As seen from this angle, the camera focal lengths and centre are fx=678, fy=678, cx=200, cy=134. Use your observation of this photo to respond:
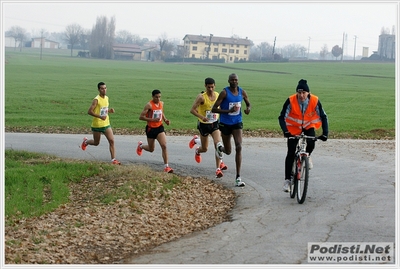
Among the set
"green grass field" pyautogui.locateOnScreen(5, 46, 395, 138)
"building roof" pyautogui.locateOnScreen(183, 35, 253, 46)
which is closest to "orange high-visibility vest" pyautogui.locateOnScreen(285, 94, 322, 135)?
"green grass field" pyautogui.locateOnScreen(5, 46, 395, 138)

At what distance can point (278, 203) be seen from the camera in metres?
10.8

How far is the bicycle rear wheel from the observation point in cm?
1046

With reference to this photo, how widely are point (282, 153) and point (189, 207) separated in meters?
6.80

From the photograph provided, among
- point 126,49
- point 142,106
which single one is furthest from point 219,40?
point 142,106

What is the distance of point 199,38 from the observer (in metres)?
155

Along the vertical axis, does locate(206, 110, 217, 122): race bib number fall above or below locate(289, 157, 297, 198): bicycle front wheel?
above

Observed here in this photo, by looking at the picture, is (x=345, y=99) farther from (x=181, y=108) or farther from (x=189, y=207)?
(x=189, y=207)

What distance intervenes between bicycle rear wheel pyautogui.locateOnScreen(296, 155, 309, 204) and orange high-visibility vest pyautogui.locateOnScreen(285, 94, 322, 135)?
1.73 ft

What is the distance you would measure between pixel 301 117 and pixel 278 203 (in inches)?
56.1

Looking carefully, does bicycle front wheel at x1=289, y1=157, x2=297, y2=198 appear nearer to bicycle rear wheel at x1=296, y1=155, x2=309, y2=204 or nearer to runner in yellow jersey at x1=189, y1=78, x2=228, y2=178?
bicycle rear wheel at x1=296, y1=155, x2=309, y2=204

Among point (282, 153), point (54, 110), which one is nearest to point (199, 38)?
point (54, 110)

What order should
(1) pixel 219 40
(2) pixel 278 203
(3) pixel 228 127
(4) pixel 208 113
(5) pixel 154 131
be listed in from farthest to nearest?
1. (1) pixel 219 40
2. (5) pixel 154 131
3. (4) pixel 208 113
4. (3) pixel 228 127
5. (2) pixel 278 203

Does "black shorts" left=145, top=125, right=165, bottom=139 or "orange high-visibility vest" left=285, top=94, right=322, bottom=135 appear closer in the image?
"orange high-visibility vest" left=285, top=94, right=322, bottom=135

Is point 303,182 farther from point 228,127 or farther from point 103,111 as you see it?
point 103,111
